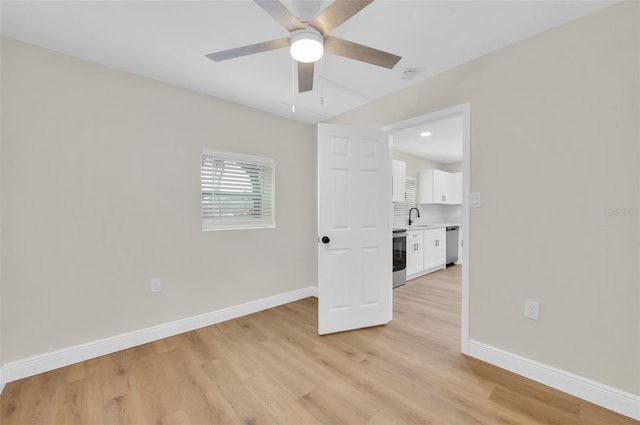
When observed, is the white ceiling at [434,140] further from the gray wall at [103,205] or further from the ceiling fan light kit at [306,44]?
the gray wall at [103,205]

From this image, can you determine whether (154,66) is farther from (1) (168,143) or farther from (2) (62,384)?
(2) (62,384)

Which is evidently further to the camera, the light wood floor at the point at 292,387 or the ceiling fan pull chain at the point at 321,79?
the ceiling fan pull chain at the point at 321,79

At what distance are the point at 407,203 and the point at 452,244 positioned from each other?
1.40 meters

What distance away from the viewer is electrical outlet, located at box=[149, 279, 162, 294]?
257cm

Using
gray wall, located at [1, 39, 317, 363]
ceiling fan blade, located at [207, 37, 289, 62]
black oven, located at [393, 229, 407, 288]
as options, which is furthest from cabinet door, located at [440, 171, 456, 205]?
ceiling fan blade, located at [207, 37, 289, 62]

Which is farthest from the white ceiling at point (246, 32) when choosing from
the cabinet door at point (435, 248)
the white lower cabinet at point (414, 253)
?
the cabinet door at point (435, 248)

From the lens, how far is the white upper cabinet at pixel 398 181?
16.5 ft

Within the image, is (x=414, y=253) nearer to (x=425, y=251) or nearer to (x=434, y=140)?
(x=425, y=251)

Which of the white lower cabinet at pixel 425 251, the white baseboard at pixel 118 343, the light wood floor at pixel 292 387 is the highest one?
the white lower cabinet at pixel 425 251

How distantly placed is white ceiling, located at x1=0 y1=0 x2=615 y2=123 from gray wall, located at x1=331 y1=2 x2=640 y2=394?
226 millimetres

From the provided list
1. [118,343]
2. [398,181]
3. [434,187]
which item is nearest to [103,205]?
[118,343]

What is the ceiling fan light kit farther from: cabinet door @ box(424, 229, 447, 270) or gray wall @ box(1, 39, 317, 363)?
cabinet door @ box(424, 229, 447, 270)

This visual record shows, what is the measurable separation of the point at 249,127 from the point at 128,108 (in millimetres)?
1230

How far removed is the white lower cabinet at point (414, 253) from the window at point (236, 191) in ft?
8.47
